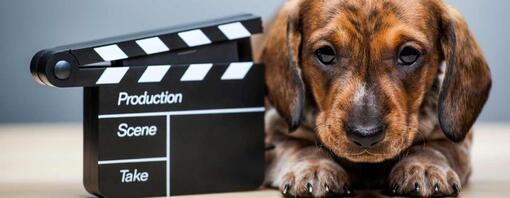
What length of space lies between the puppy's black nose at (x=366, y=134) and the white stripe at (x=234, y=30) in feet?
2.35

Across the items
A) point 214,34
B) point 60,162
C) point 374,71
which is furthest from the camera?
point 60,162

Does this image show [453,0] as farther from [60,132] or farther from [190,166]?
[190,166]

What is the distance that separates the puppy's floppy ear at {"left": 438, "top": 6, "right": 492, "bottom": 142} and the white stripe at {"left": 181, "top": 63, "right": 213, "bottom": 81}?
0.83m

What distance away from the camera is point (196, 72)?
339 centimetres

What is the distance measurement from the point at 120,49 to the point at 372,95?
87cm

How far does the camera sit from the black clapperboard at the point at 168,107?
3205 mm

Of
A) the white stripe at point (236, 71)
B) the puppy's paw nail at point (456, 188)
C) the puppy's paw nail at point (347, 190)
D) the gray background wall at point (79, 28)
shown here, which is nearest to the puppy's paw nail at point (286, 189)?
the puppy's paw nail at point (347, 190)

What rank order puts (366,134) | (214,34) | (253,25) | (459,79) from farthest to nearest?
(253,25), (214,34), (459,79), (366,134)

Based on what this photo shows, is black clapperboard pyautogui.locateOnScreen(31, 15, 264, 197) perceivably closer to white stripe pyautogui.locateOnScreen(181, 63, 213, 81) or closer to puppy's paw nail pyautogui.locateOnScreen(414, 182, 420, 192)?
white stripe pyautogui.locateOnScreen(181, 63, 213, 81)

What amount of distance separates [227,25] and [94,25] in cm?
364

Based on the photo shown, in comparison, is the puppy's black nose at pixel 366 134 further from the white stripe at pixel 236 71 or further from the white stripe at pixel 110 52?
the white stripe at pixel 110 52

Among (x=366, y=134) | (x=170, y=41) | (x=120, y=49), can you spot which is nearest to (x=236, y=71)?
(x=170, y=41)

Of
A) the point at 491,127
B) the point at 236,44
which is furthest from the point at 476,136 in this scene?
the point at 236,44

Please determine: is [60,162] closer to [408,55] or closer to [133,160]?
[133,160]
